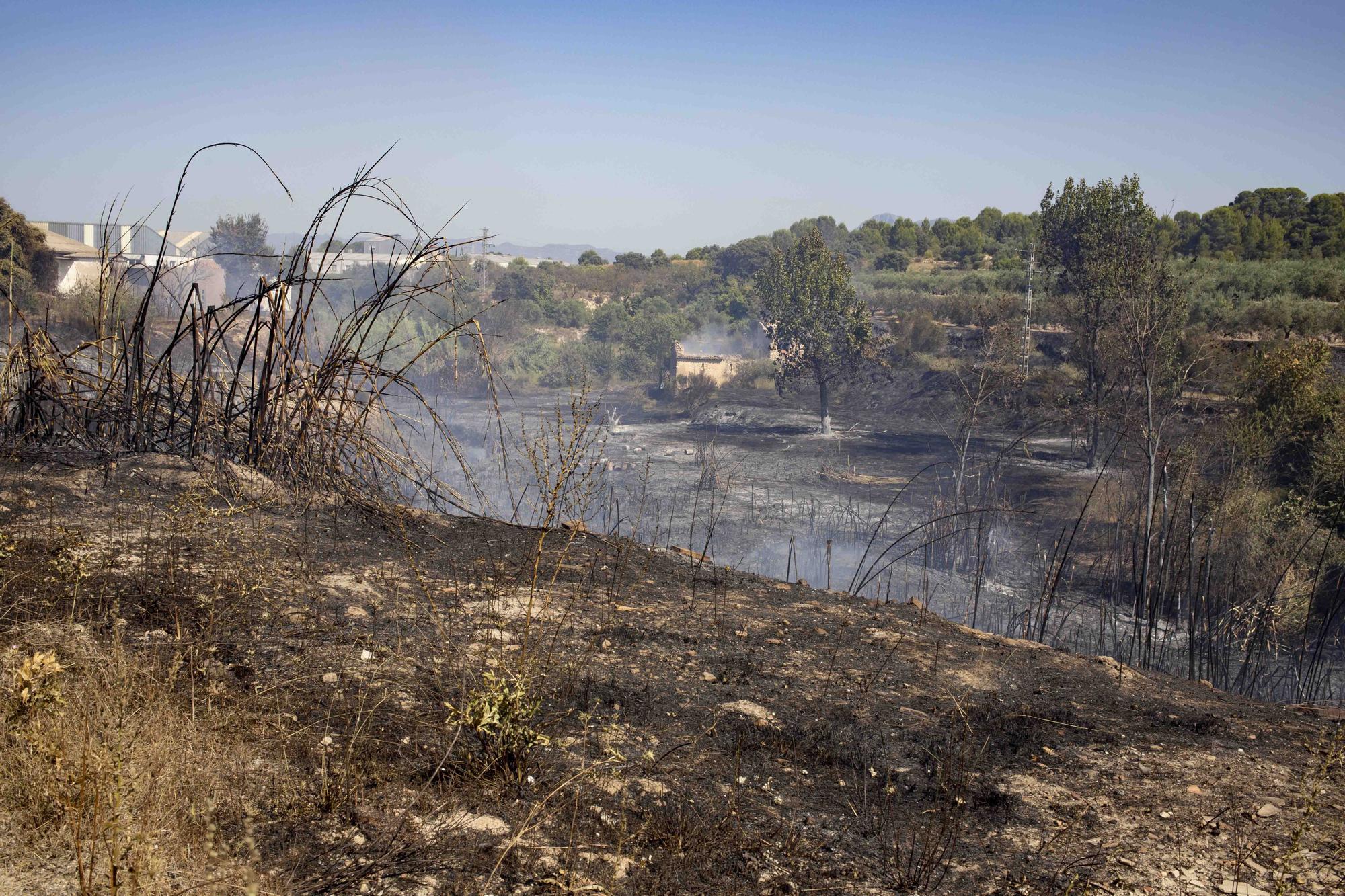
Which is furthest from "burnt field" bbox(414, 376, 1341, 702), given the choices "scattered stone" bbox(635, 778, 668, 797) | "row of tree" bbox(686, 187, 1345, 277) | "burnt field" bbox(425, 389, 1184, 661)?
"row of tree" bbox(686, 187, 1345, 277)

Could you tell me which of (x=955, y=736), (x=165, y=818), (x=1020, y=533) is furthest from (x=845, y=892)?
(x=1020, y=533)

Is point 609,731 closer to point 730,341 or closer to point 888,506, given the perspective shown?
point 888,506

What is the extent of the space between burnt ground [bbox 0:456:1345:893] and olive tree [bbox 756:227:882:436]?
26809 millimetres

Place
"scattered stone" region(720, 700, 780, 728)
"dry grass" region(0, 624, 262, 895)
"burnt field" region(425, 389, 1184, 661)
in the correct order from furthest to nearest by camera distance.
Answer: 1. "burnt field" region(425, 389, 1184, 661)
2. "scattered stone" region(720, 700, 780, 728)
3. "dry grass" region(0, 624, 262, 895)

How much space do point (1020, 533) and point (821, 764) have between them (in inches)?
686

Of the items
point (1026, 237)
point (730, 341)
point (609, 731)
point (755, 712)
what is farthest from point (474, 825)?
point (1026, 237)

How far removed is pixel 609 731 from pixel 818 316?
29.3 m

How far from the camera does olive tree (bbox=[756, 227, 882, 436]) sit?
101 ft

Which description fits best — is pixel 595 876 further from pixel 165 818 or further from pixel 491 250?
pixel 491 250

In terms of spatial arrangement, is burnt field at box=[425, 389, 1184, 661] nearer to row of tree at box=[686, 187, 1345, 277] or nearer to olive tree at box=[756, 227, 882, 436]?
olive tree at box=[756, 227, 882, 436]

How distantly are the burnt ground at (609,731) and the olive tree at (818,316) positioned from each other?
26.8m

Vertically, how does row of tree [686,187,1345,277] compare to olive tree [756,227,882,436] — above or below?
above

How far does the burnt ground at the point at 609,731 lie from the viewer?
231cm

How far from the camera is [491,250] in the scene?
9125mm
